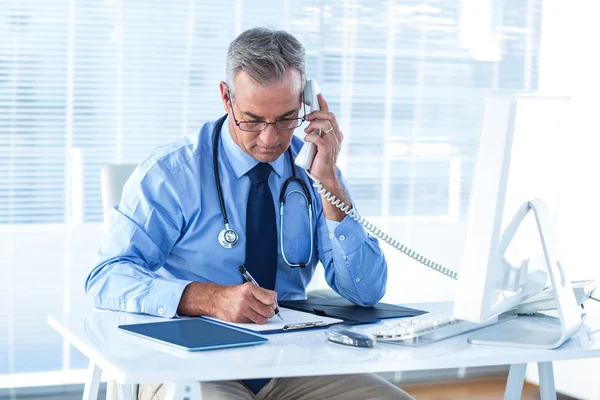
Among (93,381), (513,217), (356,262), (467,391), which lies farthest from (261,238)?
(467,391)

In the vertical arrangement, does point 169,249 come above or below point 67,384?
above

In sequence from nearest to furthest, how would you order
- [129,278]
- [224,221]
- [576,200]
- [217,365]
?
[217,365], [129,278], [224,221], [576,200]

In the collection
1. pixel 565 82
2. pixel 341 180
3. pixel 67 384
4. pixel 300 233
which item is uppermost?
pixel 565 82

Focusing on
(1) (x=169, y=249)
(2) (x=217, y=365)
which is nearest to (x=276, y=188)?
(1) (x=169, y=249)

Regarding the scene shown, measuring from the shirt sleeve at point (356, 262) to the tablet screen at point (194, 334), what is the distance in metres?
0.48

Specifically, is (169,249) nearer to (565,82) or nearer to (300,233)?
(300,233)

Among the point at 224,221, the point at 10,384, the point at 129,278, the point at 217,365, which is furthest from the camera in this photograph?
the point at 10,384

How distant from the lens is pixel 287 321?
5.58ft

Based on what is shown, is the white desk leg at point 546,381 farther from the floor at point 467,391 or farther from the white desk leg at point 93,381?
the floor at point 467,391

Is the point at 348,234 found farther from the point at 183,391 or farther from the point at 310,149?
the point at 183,391

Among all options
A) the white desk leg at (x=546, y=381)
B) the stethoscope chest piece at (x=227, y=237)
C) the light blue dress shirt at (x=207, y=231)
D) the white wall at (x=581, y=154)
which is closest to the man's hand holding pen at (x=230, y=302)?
the light blue dress shirt at (x=207, y=231)

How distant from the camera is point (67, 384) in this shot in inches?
132

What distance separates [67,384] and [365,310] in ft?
6.04

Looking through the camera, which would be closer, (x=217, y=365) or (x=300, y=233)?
(x=217, y=365)
